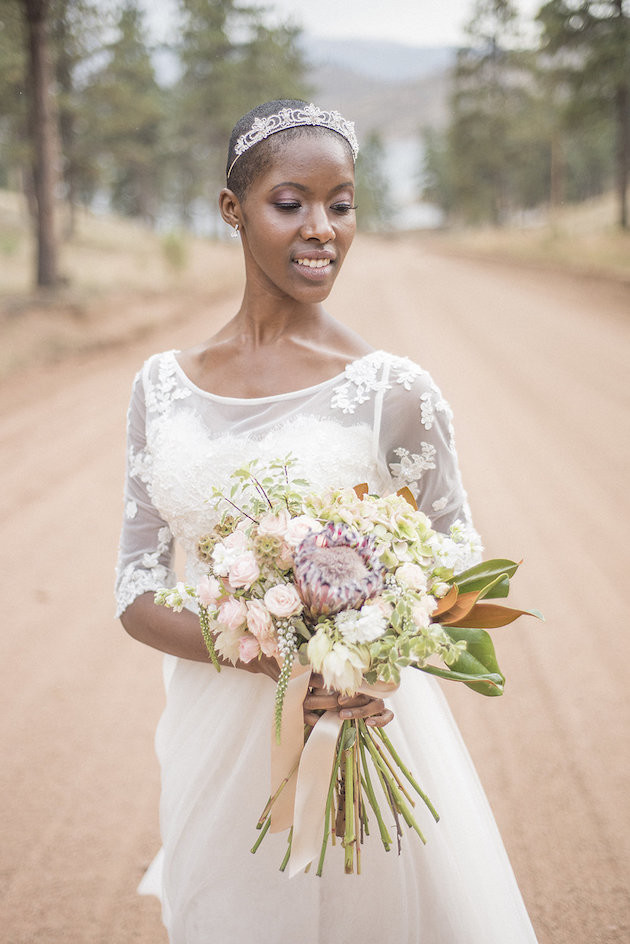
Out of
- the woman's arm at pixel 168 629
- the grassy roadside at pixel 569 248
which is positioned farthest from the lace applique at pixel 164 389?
the grassy roadside at pixel 569 248

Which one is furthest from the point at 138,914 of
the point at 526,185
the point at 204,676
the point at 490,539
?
the point at 526,185

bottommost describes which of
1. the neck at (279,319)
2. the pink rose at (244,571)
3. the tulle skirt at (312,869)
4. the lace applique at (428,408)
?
the tulle skirt at (312,869)

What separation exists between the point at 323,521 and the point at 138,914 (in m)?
2.15

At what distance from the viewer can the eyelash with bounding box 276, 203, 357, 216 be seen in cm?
172

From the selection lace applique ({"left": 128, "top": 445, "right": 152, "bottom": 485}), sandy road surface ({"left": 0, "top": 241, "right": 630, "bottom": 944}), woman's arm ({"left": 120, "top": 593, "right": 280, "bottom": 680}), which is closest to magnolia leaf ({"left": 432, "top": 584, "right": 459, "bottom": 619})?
woman's arm ({"left": 120, "top": 593, "right": 280, "bottom": 680})

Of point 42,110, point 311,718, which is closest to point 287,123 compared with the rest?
point 311,718

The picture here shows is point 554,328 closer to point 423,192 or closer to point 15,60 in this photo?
point 15,60

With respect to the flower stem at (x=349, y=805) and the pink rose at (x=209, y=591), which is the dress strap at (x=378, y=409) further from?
the flower stem at (x=349, y=805)

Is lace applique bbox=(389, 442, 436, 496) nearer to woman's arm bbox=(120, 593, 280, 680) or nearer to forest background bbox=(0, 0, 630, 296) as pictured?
woman's arm bbox=(120, 593, 280, 680)

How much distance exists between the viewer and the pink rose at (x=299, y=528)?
4.47 ft

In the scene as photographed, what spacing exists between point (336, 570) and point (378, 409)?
0.57 meters

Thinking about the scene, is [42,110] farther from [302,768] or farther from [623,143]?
[623,143]

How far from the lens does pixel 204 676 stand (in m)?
2.00

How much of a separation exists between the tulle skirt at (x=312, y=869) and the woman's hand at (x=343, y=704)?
351 millimetres
